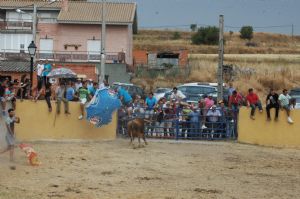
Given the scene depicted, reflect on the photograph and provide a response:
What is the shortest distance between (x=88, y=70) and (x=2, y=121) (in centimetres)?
2487

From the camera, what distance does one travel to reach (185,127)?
25484mm

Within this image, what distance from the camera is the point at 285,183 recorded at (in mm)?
16953

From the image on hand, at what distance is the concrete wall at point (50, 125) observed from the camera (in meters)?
24.5

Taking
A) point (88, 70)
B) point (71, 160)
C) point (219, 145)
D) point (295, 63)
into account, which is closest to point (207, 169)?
point (71, 160)

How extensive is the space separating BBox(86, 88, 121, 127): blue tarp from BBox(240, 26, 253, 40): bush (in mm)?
87212

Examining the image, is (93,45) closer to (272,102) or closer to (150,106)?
(150,106)

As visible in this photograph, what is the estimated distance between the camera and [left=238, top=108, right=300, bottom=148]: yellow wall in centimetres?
2458

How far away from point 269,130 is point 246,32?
3423 inches

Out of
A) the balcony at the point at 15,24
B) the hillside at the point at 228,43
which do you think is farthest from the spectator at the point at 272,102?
the hillside at the point at 228,43

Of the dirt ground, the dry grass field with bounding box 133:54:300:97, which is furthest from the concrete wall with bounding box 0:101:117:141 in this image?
the dry grass field with bounding box 133:54:300:97

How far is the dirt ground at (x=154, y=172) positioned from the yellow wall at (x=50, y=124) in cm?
73

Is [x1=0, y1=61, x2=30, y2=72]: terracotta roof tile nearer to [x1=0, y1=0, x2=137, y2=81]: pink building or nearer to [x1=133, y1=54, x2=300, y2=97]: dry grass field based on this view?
[x1=0, y1=0, x2=137, y2=81]: pink building

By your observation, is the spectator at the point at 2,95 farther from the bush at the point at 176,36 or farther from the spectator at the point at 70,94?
the bush at the point at 176,36

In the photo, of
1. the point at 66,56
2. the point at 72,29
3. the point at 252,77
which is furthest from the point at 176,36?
the point at 66,56
